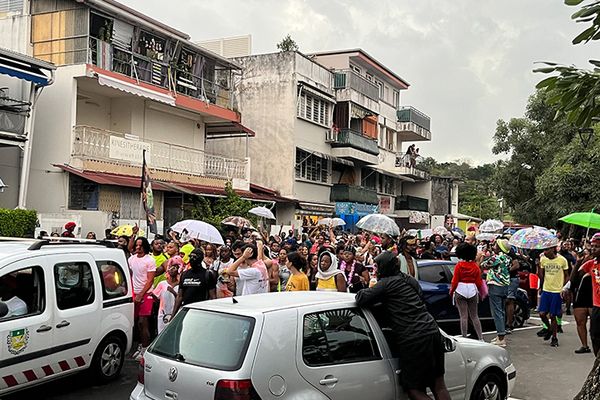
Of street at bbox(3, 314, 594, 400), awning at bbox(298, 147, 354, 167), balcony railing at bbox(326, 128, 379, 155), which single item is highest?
balcony railing at bbox(326, 128, 379, 155)

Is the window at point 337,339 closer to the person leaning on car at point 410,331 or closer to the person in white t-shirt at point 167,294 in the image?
the person leaning on car at point 410,331

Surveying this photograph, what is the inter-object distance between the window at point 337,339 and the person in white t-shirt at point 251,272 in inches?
125

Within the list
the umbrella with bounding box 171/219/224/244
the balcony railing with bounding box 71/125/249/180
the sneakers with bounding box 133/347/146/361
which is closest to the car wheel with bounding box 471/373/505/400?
the sneakers with bounding box 133/347/146/361

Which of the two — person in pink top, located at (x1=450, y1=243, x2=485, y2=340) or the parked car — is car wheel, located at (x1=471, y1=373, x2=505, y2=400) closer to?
person in pink top, located at (x1=450, y1=243, x2=485, y2=340)

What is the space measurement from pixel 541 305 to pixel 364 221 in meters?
4.04

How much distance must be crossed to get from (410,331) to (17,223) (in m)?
12.9

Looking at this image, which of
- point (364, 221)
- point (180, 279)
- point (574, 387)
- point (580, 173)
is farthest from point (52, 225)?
point (580, 173)

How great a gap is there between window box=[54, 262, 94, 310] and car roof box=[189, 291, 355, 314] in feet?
7.79

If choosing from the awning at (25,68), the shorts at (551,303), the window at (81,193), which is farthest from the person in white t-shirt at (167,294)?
the window at (81,193)

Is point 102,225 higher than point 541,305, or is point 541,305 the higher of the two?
point 102,225

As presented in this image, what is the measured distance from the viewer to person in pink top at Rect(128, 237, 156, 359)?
8656 mm

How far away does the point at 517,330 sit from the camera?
12070 millimetres

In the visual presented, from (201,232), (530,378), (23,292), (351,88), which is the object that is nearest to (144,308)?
(201,232)

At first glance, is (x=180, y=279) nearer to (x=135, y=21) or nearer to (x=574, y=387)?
(x=574, y=387)
